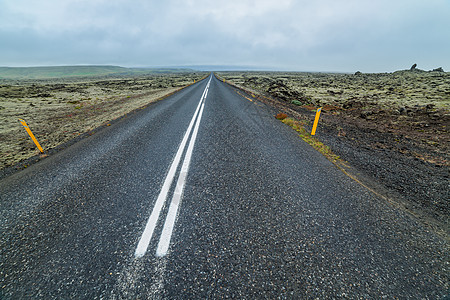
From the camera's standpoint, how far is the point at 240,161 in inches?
179

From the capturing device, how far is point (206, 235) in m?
2.45

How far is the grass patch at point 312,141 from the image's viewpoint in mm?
5168

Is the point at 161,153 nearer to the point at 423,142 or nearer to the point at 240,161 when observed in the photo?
the point at 240,161

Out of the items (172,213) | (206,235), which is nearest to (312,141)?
(206,235)

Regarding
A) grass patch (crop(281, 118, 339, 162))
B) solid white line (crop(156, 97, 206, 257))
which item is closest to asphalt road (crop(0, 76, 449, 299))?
solid white line (crop(156, 97, 206, 257))

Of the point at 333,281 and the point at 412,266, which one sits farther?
the point at 412,266

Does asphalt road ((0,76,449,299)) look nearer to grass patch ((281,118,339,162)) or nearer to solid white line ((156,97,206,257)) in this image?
solid white line ((156,97,206,257))

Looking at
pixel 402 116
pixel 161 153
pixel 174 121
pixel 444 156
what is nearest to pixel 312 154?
pixel 444 156

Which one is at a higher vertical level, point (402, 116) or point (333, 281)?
point (402, 116)

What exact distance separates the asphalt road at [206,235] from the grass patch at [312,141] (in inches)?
31.3

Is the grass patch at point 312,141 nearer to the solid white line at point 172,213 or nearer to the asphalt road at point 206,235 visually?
the asphalt road at point 206,235

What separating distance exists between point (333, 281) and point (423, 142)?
7.88 meters

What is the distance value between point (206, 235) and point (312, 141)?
213 inches

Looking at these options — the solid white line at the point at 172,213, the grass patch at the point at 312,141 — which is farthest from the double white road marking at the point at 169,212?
the grass patch at the point at 312,141
